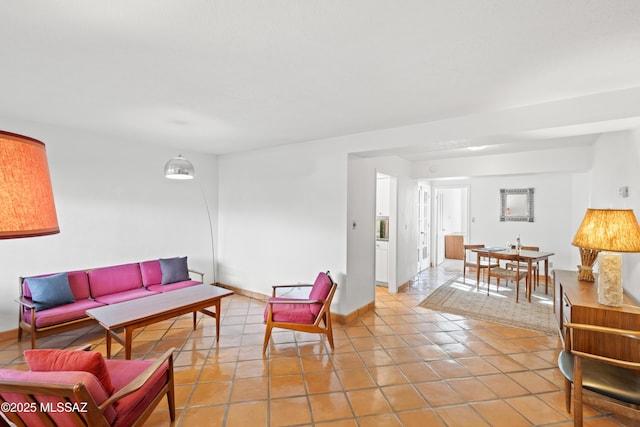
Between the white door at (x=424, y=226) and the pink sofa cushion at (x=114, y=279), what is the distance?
547 centimetres

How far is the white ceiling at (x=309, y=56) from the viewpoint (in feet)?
4.89

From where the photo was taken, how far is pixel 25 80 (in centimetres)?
232

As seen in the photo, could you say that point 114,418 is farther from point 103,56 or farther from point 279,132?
point 279,132

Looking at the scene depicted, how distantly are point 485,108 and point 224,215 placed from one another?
4.40 metres

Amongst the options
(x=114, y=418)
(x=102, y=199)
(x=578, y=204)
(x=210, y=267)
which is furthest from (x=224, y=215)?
(x=578, y=204)

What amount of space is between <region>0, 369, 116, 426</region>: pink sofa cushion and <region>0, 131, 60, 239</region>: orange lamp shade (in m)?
1.01

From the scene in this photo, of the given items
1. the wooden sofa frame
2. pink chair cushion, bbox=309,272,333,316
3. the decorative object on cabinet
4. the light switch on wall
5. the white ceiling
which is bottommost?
the wooden sofa frame

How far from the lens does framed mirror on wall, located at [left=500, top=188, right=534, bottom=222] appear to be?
255 inches

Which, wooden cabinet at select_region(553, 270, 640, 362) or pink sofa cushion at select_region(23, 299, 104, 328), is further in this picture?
pink sofa cushion at select_region(23, 299, 104, 328)

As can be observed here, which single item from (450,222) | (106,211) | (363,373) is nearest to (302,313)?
(363,373)

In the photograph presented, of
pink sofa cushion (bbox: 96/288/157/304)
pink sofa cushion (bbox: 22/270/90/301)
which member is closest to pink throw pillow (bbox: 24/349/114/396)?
pink sofa cushion (bbox: 96/288/157/304)

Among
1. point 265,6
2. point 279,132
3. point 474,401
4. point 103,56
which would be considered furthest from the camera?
point 279,132

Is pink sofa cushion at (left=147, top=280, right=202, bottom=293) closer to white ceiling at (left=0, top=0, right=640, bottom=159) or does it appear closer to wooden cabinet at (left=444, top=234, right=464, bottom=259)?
white ceiling at (left=0, top=0, right=640, bottom=159)

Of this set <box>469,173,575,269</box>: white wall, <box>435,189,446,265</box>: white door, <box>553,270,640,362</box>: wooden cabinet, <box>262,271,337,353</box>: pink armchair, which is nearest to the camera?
<box>553,270,640,362</box>: wooden cabinet
